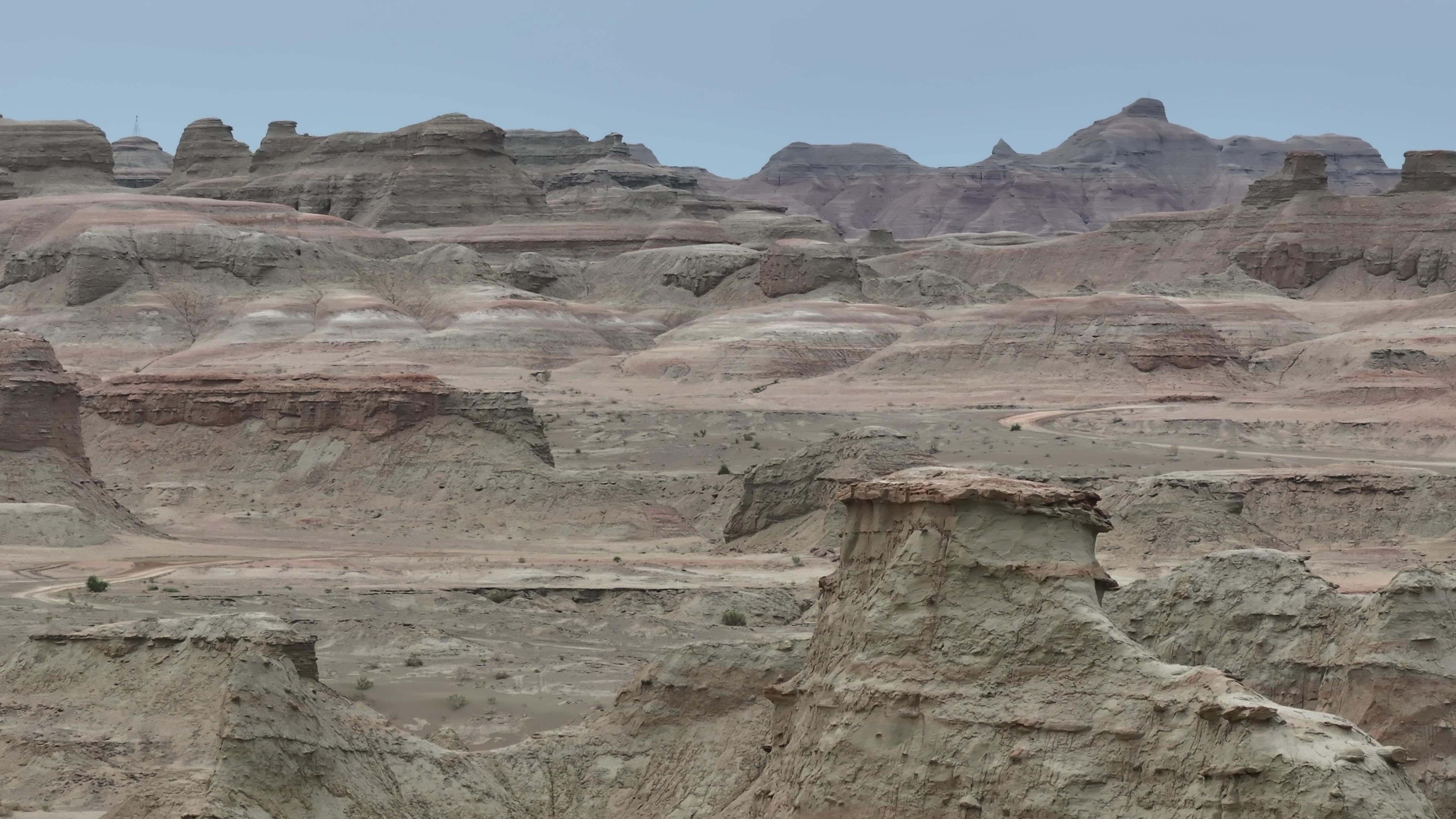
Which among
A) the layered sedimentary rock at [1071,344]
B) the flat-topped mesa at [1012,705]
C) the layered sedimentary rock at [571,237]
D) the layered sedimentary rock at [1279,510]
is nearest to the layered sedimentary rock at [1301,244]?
the layered sedimentary rock at [571,237]

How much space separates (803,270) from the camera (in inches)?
4299

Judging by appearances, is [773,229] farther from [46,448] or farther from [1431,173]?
[46,448]

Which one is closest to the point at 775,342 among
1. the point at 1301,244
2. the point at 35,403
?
the point at 1301,244

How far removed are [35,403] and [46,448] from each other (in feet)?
2.87

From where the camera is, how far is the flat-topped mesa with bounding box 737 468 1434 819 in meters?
12.8

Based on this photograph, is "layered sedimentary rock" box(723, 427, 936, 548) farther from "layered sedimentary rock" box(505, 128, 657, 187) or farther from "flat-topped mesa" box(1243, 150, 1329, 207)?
"layered sedimentary rock" box(505, 128, 657, 187)

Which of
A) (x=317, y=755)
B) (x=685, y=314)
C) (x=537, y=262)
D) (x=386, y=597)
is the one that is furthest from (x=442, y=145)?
(x=317, y=755)

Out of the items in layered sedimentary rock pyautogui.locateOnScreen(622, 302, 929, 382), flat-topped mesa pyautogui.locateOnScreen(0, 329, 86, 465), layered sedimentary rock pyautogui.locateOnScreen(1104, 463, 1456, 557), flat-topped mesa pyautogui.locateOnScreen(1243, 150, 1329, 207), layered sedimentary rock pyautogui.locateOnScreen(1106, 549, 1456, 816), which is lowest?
layered sedimentary rock pyautogui.locateOnScreen(622, 302, 929, 382)

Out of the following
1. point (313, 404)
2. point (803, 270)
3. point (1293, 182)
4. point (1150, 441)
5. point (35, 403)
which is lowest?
point (1150, 441)

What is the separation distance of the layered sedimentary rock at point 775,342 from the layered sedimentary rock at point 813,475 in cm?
4691

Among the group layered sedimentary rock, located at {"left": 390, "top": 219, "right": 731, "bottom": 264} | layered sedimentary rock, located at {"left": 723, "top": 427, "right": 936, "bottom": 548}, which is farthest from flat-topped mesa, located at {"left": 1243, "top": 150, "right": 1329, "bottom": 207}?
layered sedimentary rock, located at {"left": 723, "top": 427, "right": 936, "bottom": 548}

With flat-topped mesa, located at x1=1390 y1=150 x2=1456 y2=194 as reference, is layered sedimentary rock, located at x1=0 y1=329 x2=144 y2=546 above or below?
below

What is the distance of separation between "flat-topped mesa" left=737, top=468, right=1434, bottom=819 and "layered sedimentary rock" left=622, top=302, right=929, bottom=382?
72932mm

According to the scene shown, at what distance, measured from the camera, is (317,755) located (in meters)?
16.9
